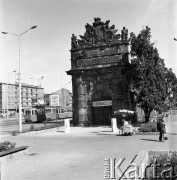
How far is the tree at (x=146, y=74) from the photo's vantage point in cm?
3372

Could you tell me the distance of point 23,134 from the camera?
95.5 ft

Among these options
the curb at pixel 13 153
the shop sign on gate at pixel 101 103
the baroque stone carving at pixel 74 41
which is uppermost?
the baroque stone carving at pixel 74 41

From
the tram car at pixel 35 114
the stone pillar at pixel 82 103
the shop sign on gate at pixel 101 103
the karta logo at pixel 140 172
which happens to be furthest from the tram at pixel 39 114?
the karta logo at pixel 140 172

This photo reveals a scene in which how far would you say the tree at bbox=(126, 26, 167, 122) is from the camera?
33.7 m

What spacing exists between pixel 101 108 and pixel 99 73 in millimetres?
4520

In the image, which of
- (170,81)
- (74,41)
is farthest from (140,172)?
(170,81)

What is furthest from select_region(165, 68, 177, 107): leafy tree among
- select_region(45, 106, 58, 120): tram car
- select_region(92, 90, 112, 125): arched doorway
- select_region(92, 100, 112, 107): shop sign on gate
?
select_region(45, 106, 58, 120): tram car

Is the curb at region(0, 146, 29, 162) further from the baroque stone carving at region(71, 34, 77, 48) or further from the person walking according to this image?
the baroque stone carving at region(71, 34, 77, 48)

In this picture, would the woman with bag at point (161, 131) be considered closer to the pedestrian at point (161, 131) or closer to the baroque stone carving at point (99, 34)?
the pedestrian at point (161, 131)

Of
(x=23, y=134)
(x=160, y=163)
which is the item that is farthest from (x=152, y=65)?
(x=160, y=163)

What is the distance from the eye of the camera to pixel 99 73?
123 feet

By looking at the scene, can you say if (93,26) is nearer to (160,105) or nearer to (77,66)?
(77,66)

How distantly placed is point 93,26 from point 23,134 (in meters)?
16.9

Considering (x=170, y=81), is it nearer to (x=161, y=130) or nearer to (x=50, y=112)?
(x=50, y=112)
